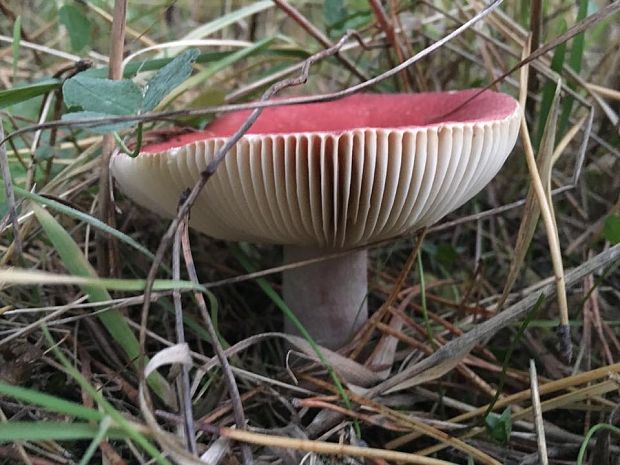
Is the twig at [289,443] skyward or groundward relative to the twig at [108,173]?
groundward

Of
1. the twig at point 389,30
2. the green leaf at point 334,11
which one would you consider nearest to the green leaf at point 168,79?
the twig at point 389,30

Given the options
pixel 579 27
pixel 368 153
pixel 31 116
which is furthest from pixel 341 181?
pixel 31 116

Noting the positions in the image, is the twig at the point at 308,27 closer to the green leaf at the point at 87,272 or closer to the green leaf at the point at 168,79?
the green leaf at the point at 168,79

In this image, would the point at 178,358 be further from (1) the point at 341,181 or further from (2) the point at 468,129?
(2) the point at 468,129

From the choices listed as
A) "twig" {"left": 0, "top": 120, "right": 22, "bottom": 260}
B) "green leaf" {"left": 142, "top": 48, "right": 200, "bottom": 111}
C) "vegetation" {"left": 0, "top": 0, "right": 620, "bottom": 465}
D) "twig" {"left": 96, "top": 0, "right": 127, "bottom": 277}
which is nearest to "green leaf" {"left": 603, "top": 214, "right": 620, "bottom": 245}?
"vegetation" {"left": 0, "top": 0, "right": 620, "bottom": 465}

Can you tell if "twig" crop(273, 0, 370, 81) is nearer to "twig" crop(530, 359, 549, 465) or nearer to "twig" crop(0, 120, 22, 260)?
"twig" crop(0, 120, 22, 260)

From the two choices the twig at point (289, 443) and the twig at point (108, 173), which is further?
the twig at point (108, 173)

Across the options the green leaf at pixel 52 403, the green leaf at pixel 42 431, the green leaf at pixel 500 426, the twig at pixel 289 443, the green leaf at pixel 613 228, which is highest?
the green leaf at pixel 52 403
